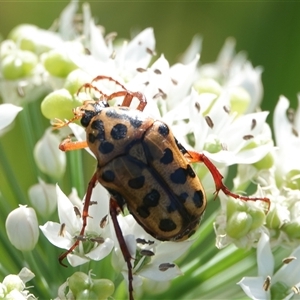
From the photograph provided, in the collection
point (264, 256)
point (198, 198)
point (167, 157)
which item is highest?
point (167, 157)

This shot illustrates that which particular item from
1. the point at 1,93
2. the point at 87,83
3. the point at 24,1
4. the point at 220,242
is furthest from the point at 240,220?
the point at 24,1

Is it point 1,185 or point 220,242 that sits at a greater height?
point 220,242

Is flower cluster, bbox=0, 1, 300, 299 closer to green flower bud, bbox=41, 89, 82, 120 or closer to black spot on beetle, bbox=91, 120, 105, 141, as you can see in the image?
green flower bud, bbox=41, 89, 82, 120

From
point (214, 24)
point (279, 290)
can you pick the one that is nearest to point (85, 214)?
point (279, 290)

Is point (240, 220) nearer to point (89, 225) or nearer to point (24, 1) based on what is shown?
point (89, 225)

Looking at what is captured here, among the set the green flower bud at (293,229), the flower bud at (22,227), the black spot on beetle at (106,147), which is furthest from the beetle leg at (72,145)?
the green flower bud at (293,229)

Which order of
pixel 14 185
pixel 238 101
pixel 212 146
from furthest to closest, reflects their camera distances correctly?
1. pixel 238 101
2. pixel 14 185
3. pixel 212 146

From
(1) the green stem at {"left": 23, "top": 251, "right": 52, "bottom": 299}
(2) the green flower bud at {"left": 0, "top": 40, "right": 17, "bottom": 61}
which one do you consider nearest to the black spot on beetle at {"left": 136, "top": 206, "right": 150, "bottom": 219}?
(1) the green stem at {"left": 23, "top": 251, "right": 52, "bottom": 299}

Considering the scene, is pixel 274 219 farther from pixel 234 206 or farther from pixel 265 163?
pixel 265 163
